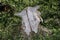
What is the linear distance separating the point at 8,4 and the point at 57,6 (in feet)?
3.75

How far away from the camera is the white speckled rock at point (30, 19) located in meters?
5.08

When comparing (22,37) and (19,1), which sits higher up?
(19,1)

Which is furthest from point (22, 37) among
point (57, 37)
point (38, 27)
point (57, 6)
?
point (57, 6)

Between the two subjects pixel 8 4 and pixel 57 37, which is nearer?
pixel 57 37

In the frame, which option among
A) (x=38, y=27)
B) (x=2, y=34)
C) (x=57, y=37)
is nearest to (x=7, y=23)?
(x=2, y=34)

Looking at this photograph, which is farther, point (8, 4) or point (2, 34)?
point (8, 4)

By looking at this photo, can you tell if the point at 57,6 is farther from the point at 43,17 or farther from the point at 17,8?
the point at 17,8

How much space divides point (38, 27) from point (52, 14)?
546 millimetres

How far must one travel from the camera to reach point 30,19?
203 inches

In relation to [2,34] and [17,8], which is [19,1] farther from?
[2,34]

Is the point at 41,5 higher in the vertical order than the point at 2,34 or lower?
higher

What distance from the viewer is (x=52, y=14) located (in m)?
5.47

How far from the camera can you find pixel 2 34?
5125 millimetres

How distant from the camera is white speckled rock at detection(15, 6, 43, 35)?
200 inches
